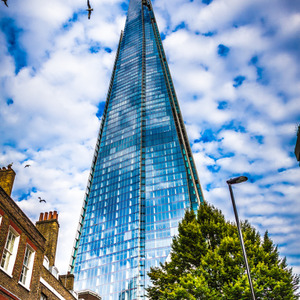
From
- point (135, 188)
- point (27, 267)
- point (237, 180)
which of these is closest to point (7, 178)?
point (27, 267)

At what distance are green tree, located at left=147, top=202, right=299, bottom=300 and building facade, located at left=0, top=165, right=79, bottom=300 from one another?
731 cm

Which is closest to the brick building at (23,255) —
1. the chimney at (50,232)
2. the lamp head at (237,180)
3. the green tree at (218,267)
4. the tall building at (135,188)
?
the chimney at (50,232)

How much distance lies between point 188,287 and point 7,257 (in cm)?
1053

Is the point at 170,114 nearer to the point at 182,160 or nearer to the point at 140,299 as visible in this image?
the point at 182,160

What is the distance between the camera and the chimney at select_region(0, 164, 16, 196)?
57.6 ft

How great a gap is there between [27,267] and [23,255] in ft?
2.80

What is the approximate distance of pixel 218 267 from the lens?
19188 millimetres

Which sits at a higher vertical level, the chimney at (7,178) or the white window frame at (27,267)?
the chimney at (7,178)

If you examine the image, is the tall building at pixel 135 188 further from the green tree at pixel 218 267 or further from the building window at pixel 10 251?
the building window at pixel 10 251

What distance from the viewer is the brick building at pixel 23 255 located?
15359 millimetres

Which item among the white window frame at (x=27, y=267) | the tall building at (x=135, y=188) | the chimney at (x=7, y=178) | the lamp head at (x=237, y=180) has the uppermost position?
the tall building at (x=135, y=188)

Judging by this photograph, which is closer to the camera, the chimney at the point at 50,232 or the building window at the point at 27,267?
the building window at the point at 27,267

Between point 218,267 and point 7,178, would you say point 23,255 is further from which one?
point 218,267

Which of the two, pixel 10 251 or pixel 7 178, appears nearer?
pixel 10 251
